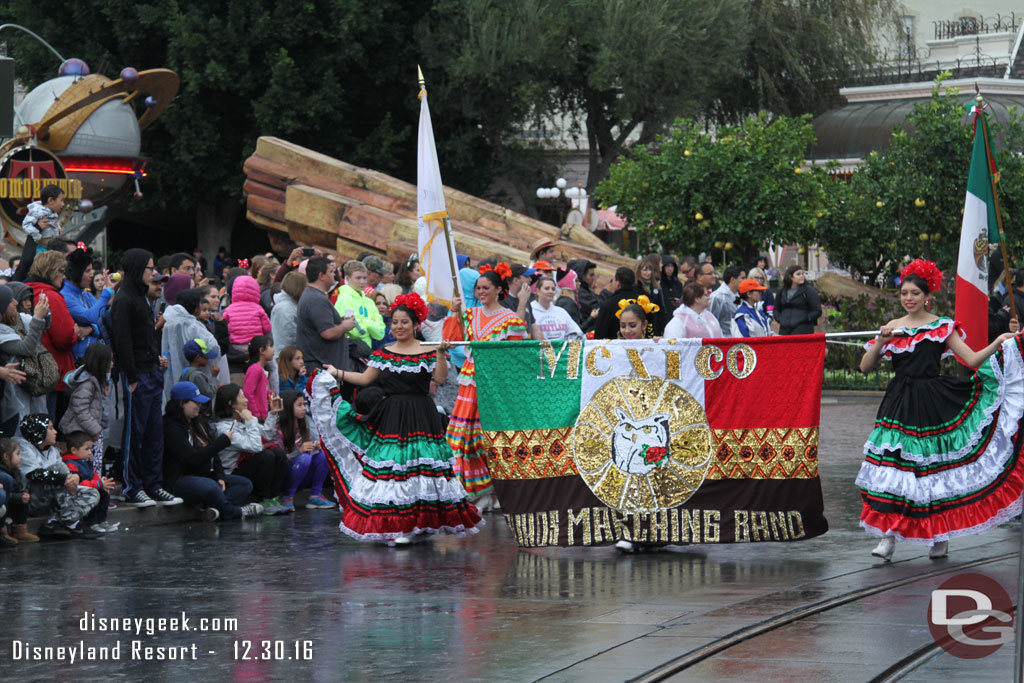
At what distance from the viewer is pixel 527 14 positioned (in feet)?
115

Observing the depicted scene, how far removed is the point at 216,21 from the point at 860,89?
17.8m

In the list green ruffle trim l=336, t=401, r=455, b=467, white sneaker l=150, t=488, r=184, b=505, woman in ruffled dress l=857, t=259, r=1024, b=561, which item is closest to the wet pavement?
woman in ruffled dress l=857, t=259, r=1024, b=561

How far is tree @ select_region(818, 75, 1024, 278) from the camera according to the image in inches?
1033

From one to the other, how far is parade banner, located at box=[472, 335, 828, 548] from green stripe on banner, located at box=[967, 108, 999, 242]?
162 cm

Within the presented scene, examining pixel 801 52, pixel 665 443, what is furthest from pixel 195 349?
pixel 801 52

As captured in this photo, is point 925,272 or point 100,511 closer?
point 925,272

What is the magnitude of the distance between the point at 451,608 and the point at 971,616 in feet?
8.86

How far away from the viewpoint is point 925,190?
2645 cm

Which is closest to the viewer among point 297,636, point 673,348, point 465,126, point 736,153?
point 297,636

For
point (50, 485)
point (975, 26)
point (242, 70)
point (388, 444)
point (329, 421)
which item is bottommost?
point (50, 485)

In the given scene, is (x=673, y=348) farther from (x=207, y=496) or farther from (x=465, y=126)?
(x=465, y=126)

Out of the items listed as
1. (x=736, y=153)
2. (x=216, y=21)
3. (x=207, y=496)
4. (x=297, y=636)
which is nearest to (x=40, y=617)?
(x=297, y=636)

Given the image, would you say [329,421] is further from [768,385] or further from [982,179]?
[982,179]

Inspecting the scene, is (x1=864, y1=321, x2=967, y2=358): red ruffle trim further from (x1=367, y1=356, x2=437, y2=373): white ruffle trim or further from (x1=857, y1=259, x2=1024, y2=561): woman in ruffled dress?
(x1=367, y1=356, x2=437, y2=373): white ruffle trim
